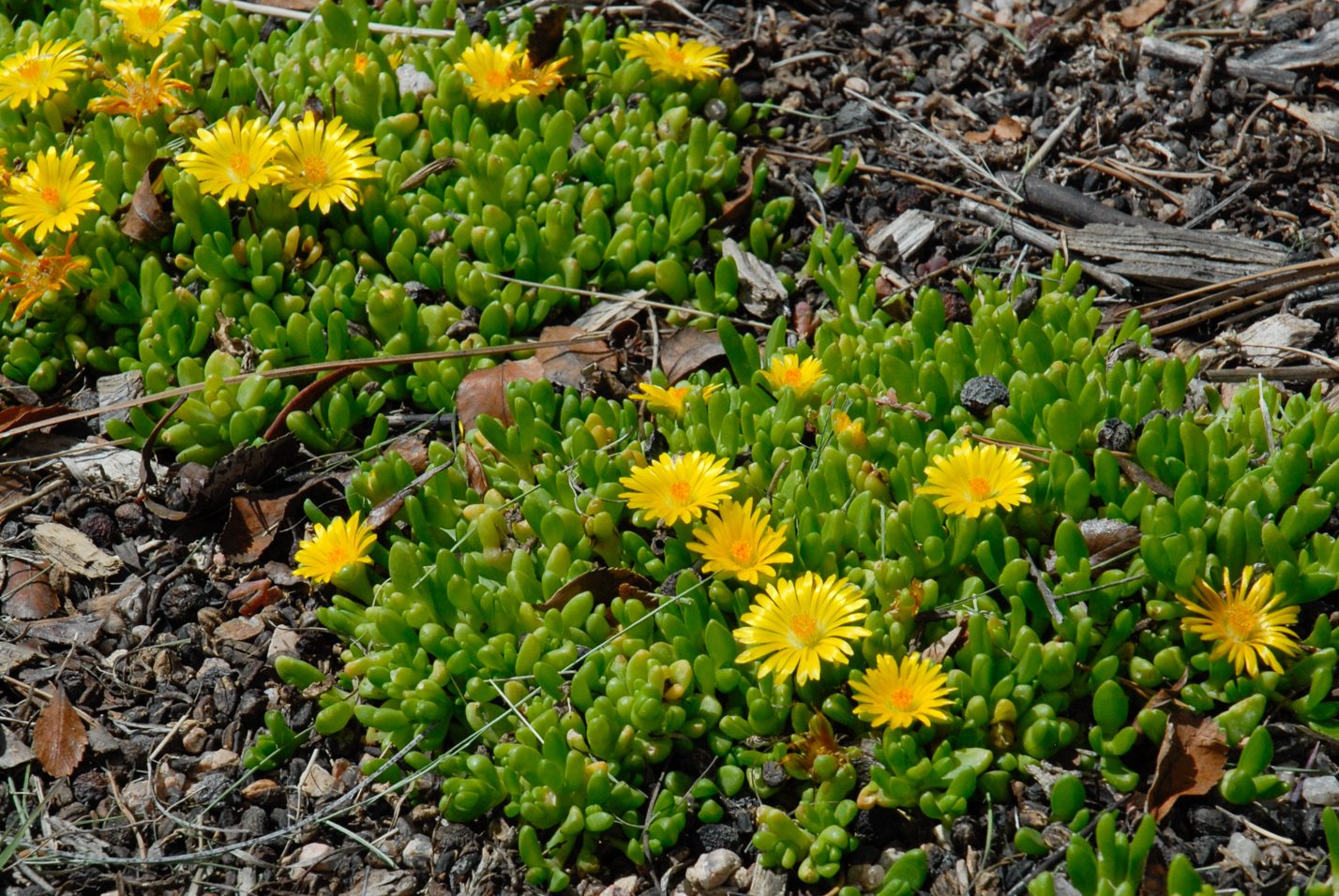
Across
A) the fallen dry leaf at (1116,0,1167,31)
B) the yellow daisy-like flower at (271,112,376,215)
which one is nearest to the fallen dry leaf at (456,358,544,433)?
the yellow daisy-like flower at (271,112,376,215)

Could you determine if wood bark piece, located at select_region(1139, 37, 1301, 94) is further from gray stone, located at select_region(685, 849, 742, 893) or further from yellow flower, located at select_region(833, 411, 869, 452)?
gray stone, located at select_region(685, 849, 742, 893)

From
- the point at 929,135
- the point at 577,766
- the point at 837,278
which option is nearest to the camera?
the point at 577,766

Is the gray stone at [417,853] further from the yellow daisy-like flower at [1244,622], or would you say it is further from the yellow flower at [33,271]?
the yellow flower at [33,271]

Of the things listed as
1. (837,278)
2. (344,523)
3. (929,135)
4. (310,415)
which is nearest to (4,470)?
(310,415)

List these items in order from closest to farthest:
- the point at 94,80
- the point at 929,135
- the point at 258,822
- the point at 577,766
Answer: the point at 577,766 → the point at 258,822 → the point at 94,80 → the point at 929,135

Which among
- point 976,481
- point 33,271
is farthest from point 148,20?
point 976,481

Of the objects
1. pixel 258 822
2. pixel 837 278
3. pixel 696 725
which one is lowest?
pixel 258 822

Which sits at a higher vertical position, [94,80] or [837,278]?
[94,80]

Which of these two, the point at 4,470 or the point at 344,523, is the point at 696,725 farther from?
the point at 4,470
